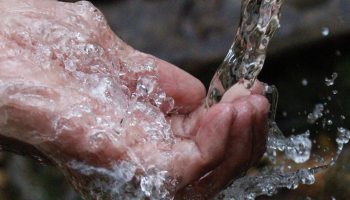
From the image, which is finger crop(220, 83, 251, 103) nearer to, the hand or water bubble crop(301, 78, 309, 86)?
the hand

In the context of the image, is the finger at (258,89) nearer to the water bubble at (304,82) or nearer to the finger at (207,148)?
the finger at (207,148)

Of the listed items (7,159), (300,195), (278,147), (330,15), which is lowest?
(7,159)

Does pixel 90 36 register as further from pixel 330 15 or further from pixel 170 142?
pixel 330 15

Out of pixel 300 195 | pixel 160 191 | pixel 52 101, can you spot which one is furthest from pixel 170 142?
pixel 300 195

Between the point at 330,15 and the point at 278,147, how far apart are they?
2.26ft

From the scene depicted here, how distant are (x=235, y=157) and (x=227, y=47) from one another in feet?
3.58

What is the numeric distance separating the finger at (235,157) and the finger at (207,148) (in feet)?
0.08

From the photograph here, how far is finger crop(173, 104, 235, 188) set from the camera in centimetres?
165

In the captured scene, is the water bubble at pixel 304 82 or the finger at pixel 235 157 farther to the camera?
the water bubble at pixel 304 82

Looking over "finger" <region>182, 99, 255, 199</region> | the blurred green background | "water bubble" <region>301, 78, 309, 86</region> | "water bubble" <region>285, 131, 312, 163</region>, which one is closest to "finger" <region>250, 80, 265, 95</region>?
"finger" <region>182, 99, 255, 199</region>

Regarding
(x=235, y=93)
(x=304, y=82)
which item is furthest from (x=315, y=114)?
(x=235, y=93)

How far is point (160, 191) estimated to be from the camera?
167 centimetres

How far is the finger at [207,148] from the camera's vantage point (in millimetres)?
1652

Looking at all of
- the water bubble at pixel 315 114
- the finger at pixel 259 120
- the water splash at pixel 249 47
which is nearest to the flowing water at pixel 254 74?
the water splash at pixel 249 47
